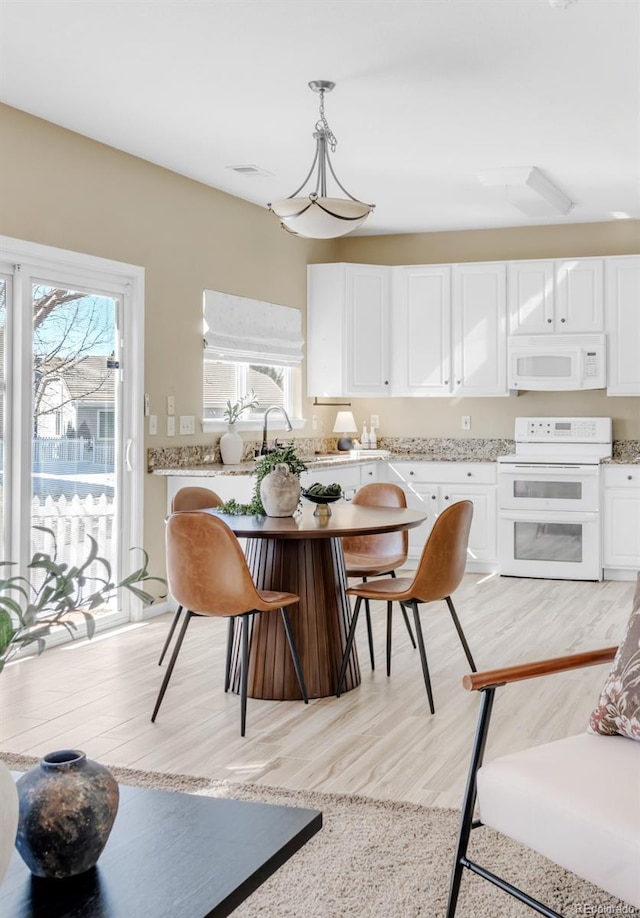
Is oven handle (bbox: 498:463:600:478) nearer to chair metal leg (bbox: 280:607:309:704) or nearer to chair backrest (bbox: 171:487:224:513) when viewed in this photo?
chair backrest (bbox: 171:487:224:513)

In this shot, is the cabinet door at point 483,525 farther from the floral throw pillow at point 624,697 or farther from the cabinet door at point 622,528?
the floral throw pillow at point 624,697

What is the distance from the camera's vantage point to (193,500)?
4.66 m

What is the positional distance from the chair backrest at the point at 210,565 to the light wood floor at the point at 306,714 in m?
0.48

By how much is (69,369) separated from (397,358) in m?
3.25

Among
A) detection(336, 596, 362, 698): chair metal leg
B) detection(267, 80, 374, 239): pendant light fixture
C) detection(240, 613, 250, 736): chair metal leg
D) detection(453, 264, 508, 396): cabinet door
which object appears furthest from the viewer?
detection(453, 264, 508, 396): cabinet door

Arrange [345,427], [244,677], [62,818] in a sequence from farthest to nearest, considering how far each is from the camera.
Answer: [345,427] < [244,677] < [62,818]

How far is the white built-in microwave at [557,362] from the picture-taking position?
702 cm

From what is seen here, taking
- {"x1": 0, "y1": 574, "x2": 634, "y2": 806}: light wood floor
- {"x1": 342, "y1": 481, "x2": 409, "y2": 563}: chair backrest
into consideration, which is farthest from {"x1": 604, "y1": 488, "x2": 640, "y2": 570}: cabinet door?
{"x1": 342, "y1": 481, "x2": 409, "y2": 563}: chair backrest

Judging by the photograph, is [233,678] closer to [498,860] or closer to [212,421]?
[498,860]

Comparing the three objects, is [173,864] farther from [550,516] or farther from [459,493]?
[459,493]

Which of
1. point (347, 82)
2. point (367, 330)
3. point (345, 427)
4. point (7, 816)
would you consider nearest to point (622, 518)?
point (345, 427)

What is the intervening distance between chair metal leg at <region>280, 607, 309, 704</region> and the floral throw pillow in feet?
5.60

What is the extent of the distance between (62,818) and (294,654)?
234cm

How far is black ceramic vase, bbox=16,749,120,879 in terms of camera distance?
1.51m
